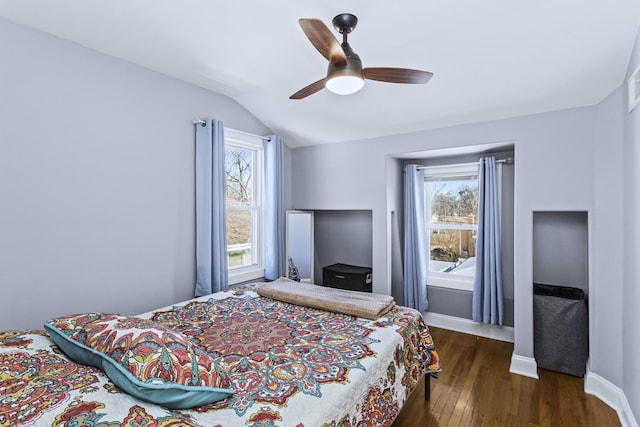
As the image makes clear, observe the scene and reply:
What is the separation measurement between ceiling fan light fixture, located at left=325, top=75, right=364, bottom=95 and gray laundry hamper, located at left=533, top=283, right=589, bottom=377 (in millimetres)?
2406

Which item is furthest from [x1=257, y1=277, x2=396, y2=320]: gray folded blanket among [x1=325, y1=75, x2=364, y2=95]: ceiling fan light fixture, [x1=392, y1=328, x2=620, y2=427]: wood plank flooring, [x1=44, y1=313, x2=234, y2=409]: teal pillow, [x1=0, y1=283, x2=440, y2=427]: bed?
[x1=325, y1=75, x2=364, y2=95]: ceiling fan light fixture

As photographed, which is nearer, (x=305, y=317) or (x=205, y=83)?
(x=305, y=317)

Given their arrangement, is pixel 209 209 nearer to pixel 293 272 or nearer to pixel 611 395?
pixel 293 272

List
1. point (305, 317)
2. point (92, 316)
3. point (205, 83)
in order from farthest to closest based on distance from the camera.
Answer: point (205, 83)
point (305, 317)
point (92, 316)

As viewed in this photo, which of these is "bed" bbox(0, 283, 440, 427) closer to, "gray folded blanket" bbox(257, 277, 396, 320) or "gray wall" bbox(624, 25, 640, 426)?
"gray folded blanket" bbox(257, 277, 396, 320)

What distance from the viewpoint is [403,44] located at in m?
2.17

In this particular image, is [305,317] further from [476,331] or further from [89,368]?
[476,331]

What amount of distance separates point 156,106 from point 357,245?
8.92 ft

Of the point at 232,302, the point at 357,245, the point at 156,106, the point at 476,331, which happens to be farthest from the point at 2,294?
the point at 476,331

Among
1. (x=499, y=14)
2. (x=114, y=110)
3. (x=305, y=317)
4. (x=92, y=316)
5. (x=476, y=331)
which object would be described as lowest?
(x=476, y=331)

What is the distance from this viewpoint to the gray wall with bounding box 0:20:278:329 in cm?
194

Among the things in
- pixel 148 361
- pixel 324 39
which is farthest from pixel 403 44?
pixel 148 361

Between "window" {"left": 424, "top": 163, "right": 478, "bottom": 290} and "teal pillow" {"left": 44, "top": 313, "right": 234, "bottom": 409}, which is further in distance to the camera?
"window" {"left": 424, "top": 163, "right": 478, "bottom": 290}

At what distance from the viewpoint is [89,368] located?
123cm
